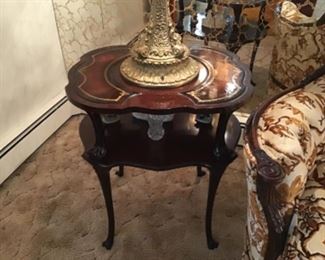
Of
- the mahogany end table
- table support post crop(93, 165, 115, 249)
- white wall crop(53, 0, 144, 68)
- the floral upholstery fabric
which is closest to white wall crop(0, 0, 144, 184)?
white wall crop(53, 0, 144, 68)

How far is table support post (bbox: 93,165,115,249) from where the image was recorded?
124cm

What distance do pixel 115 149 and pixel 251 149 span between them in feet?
1.72

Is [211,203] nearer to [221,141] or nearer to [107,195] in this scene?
[221,141]

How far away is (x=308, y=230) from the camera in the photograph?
2.95ft

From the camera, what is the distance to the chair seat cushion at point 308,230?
2.85 ft

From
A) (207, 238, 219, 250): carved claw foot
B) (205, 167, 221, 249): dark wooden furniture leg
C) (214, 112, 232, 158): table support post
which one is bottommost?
(207, 238, 219, 250): carved claw foot

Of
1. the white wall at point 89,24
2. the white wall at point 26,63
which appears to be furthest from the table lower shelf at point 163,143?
the white wall at point 89,24

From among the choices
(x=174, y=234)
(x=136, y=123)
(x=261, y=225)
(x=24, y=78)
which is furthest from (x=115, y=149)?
(x=24, y=78)

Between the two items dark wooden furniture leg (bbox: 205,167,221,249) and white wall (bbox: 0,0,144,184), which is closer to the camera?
dark wooden furniture leg (bbox: 205,167,221,249)

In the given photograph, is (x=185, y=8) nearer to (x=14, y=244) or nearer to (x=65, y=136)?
(x=65, y=136)

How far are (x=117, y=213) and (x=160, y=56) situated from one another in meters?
0.70

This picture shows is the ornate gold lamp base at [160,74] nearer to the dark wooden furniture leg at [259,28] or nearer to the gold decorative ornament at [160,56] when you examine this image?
the gold decorative ornament at [160,56]

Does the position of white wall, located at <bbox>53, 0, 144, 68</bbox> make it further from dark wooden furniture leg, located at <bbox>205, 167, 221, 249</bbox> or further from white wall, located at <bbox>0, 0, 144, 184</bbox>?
dark wooden furniture leg, located at <bbox>205, 167, 221, 249</bbox>

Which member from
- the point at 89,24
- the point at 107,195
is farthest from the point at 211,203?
the point at 89,24
